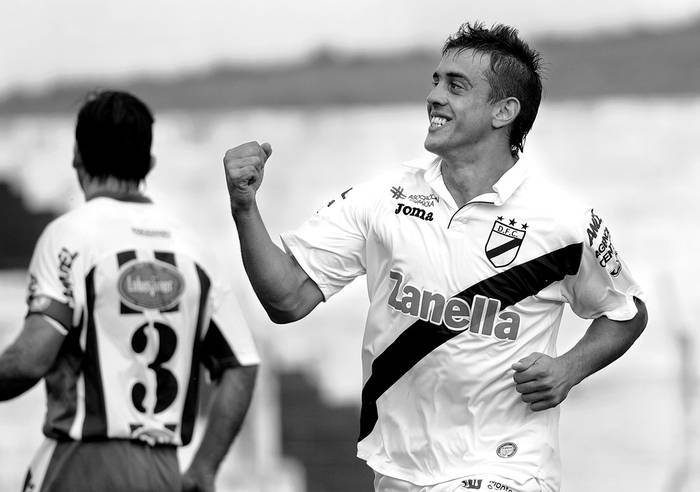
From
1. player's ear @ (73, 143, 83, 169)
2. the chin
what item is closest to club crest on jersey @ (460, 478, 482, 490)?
the chin

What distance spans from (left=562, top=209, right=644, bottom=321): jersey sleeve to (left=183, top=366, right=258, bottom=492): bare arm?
116 centimetres

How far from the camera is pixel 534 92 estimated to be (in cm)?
355

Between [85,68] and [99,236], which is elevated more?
[85,68]

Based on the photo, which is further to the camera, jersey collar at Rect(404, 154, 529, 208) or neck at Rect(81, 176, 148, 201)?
neck at Rect(81, 176, 148, 201)

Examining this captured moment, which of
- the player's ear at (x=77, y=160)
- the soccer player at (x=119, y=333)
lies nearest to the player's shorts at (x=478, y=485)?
the soccer player at (x=119, y=333)

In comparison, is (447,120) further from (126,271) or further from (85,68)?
(85,68)

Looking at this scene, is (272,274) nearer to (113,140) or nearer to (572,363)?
(572,363)

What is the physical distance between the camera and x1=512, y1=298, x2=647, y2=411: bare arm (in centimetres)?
318

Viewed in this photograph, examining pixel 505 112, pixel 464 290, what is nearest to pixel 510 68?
pixel 505 112

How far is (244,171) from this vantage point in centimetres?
295

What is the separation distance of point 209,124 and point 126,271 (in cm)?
279

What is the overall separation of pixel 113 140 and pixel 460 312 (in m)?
1.31

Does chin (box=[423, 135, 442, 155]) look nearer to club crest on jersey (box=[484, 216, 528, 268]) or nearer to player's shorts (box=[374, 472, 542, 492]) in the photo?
club crest on jersey (box=[484, 216, 528, 268])

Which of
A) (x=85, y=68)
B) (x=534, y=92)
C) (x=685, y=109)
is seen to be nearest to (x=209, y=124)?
(x=85, y=68)
